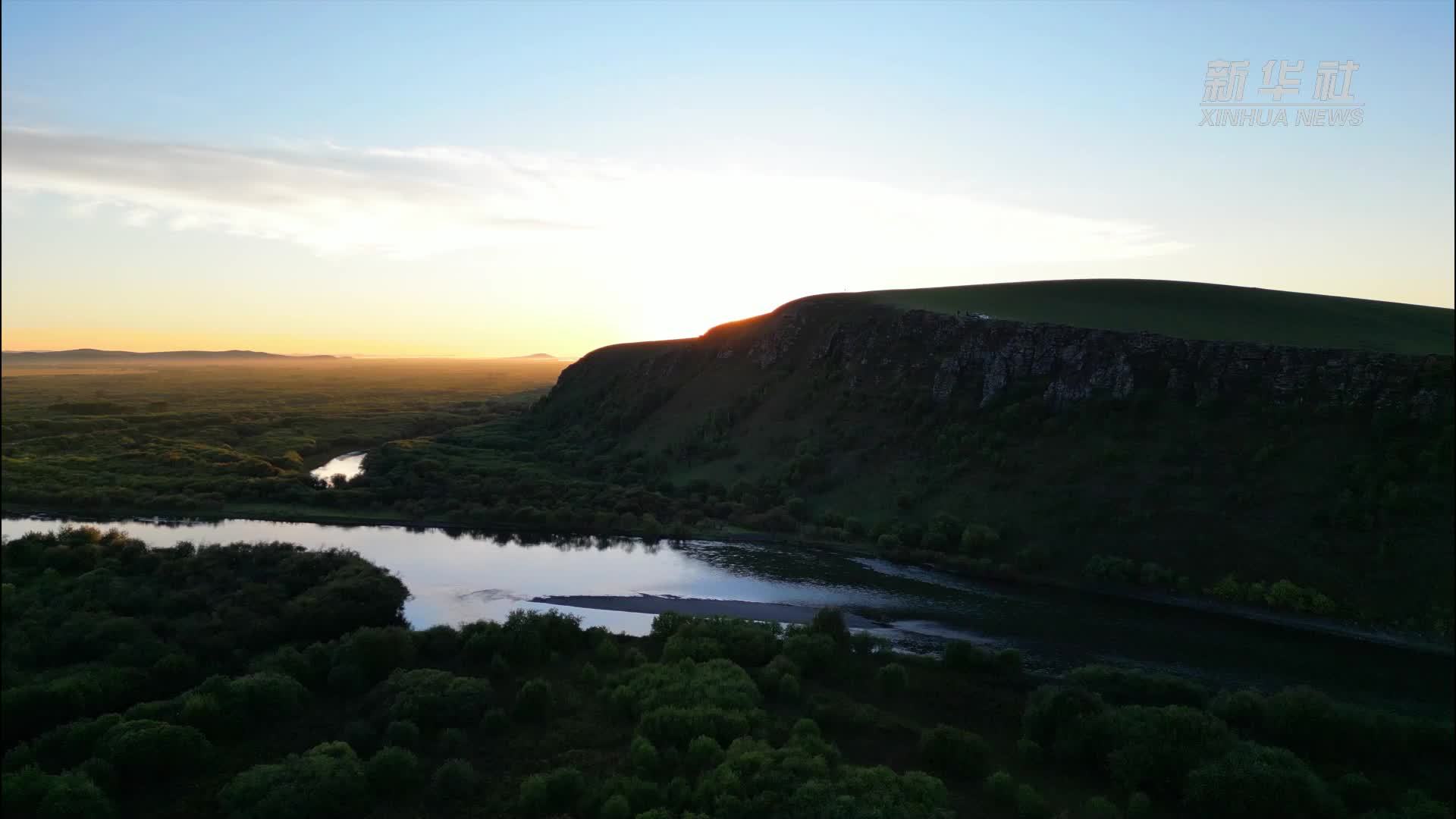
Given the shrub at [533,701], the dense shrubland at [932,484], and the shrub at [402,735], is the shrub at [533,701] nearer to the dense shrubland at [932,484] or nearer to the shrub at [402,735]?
the shrub at [402,735]

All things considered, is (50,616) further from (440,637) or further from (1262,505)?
(1262,505)

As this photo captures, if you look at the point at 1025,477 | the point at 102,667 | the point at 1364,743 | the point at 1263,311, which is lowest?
the point at 102,667

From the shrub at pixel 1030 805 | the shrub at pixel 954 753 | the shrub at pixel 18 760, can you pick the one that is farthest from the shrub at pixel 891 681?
the shrub at pixel 18 760

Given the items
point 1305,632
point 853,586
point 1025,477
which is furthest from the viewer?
point 1025,477

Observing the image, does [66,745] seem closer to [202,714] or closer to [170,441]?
[202,714]

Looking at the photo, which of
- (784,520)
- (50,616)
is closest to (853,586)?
(784,520)

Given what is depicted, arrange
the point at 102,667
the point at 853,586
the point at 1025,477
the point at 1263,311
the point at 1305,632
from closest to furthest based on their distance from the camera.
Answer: the point at 102,667
the point at 1305,632
the point at 853,586
the point at 1025,477
the point at 1263,311
